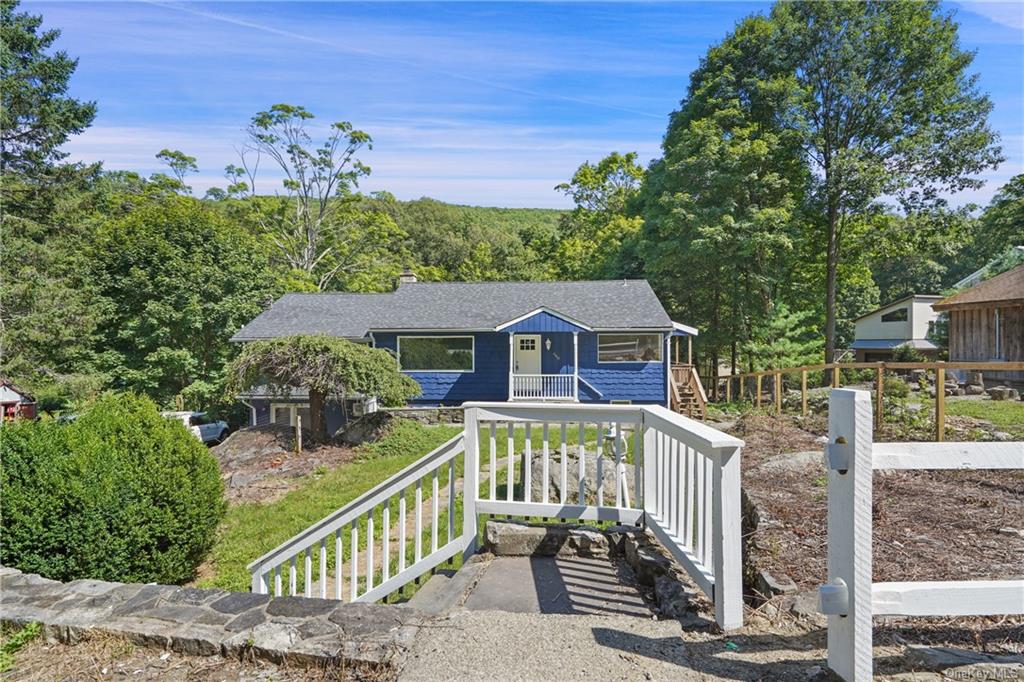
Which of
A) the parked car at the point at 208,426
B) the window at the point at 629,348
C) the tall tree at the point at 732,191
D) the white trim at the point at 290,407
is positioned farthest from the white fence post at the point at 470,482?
the tall tree at the point at 732,191

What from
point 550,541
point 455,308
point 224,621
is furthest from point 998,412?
point 224,621

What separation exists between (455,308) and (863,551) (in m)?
16.4

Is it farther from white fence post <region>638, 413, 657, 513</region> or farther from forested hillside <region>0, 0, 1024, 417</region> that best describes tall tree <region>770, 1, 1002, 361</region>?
white fence post <region>638, 413, 657, 513</region>

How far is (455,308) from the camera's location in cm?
1792

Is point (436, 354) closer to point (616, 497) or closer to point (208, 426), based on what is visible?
point (208, 426)

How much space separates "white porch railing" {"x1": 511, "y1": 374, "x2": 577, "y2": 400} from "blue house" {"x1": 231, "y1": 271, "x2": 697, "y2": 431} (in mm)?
29

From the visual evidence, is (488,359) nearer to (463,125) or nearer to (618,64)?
(463,125)

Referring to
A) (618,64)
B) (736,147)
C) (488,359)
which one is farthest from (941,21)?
(488,359)

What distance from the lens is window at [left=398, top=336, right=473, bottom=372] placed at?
17.0 metres

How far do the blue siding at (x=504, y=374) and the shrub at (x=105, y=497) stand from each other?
10852 mm

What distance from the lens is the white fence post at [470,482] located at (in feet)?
12.8

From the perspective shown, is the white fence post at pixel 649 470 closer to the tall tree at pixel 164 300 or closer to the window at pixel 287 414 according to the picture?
the window at pixel 287 414

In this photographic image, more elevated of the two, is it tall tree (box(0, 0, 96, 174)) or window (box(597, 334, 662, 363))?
tall tree (box(0, 0, 96, 174))

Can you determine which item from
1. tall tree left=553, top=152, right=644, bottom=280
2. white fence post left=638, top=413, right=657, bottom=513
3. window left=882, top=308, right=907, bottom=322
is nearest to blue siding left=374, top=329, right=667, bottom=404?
white fence post left=638, top=413, right=657, bottom=513
